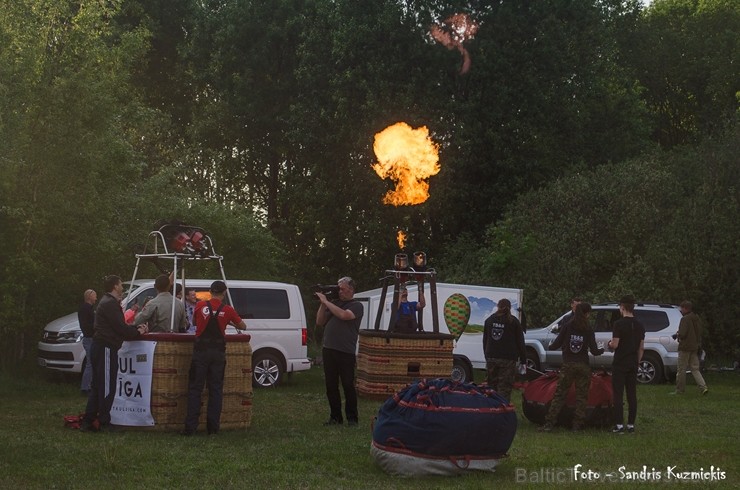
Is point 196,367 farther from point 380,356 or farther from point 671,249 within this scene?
point 671,249

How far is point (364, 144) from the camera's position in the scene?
35344mm

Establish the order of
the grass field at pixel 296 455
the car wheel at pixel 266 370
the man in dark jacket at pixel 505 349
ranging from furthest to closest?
1. the car wheel at pixel 266 370
2. the man in dark jacket at pixel 505 349
3. the grass field at pixel 296 455

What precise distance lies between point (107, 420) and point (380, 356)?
6.67m

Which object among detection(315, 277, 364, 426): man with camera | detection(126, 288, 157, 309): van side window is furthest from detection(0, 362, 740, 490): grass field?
detection(126, 288, 157, 309): van side window

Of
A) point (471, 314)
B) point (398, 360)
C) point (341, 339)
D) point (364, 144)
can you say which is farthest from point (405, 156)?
point (341, 339)

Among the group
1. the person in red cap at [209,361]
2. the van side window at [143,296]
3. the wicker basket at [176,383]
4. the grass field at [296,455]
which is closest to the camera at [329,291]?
the wicker basket at [176,383]

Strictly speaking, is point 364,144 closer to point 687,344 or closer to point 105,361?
point 687,344

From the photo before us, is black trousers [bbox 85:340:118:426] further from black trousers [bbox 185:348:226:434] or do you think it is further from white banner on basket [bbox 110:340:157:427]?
black trousers [bbox 185:348:226:434]

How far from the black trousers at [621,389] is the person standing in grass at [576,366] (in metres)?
0.35

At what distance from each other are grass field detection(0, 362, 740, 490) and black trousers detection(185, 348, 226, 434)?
27 centimetres

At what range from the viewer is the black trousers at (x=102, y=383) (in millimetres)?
13406

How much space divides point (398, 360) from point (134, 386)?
659 cm

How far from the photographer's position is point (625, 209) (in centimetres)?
3177

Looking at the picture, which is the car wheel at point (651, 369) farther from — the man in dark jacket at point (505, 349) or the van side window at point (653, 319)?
the man in dark jacket at point (505, 349)
